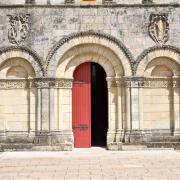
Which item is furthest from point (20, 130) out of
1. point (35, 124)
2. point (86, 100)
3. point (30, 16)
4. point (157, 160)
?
point (157, 160)

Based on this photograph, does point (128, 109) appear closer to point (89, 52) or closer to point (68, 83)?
point (68, 83)

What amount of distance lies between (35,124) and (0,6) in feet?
17.6

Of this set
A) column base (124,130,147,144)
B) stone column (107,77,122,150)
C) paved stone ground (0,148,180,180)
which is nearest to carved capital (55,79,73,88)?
stone column (107,77,122,150)

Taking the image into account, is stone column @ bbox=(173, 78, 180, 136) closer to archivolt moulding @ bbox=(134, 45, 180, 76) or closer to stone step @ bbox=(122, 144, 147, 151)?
archivolt moulding @ bbox=(134, 45, 180, 76)

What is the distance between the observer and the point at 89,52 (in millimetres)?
20109

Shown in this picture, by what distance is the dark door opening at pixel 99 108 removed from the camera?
2319 centimetres

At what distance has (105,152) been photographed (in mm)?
18656

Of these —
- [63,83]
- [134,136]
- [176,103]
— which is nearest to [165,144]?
[134,136]

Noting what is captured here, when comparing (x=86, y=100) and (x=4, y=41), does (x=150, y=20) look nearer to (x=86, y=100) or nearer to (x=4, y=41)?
(x=86, y=100)

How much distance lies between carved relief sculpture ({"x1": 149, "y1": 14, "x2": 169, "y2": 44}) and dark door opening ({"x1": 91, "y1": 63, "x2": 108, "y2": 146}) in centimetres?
417

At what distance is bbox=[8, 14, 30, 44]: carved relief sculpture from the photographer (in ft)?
64.8

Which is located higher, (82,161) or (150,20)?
(150,20)

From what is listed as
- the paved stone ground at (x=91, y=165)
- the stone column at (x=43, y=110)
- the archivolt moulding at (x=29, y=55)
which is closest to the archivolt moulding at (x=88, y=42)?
the archivolt moulding at (x=29, y=55)

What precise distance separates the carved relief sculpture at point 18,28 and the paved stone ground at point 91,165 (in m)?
4.94
